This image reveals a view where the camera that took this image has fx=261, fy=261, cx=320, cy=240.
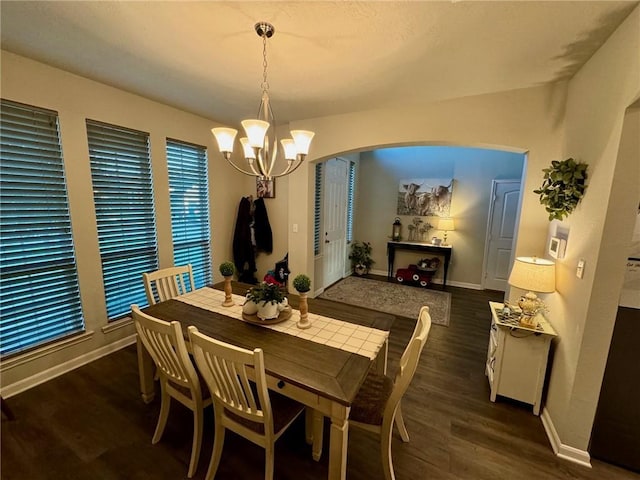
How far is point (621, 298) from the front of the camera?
1495 millimetres

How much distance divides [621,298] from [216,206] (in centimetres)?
388

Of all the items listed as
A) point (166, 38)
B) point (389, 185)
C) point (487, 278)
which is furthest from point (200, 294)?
point (487, 278)

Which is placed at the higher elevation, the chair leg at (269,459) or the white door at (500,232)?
the white door at (500,232)

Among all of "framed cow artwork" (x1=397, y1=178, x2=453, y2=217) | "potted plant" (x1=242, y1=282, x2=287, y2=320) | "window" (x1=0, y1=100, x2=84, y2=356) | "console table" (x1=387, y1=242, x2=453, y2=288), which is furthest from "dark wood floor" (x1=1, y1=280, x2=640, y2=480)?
"framed cow artwork" (x1=397, y1=178, x2=453, y2=217)

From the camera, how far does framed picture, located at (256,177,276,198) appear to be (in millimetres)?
3881

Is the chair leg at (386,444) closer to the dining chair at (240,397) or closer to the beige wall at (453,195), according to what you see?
the dining chair at (240,397)

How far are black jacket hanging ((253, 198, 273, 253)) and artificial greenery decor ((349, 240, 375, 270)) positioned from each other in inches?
84.3

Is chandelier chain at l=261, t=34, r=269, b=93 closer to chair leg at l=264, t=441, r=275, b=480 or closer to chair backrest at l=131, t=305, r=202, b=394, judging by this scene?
chair backrest at l=131, t=305, r=202, b=394

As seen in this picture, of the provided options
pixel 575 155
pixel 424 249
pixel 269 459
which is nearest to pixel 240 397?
pixel 269 459

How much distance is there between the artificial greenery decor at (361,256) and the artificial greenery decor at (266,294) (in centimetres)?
384

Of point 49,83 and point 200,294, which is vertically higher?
point 49,83

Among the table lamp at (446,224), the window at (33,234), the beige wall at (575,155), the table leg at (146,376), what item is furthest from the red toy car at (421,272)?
the window at (33,234)

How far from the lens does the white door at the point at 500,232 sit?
4.37 metres

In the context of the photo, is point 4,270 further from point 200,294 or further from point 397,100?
point 397,100
